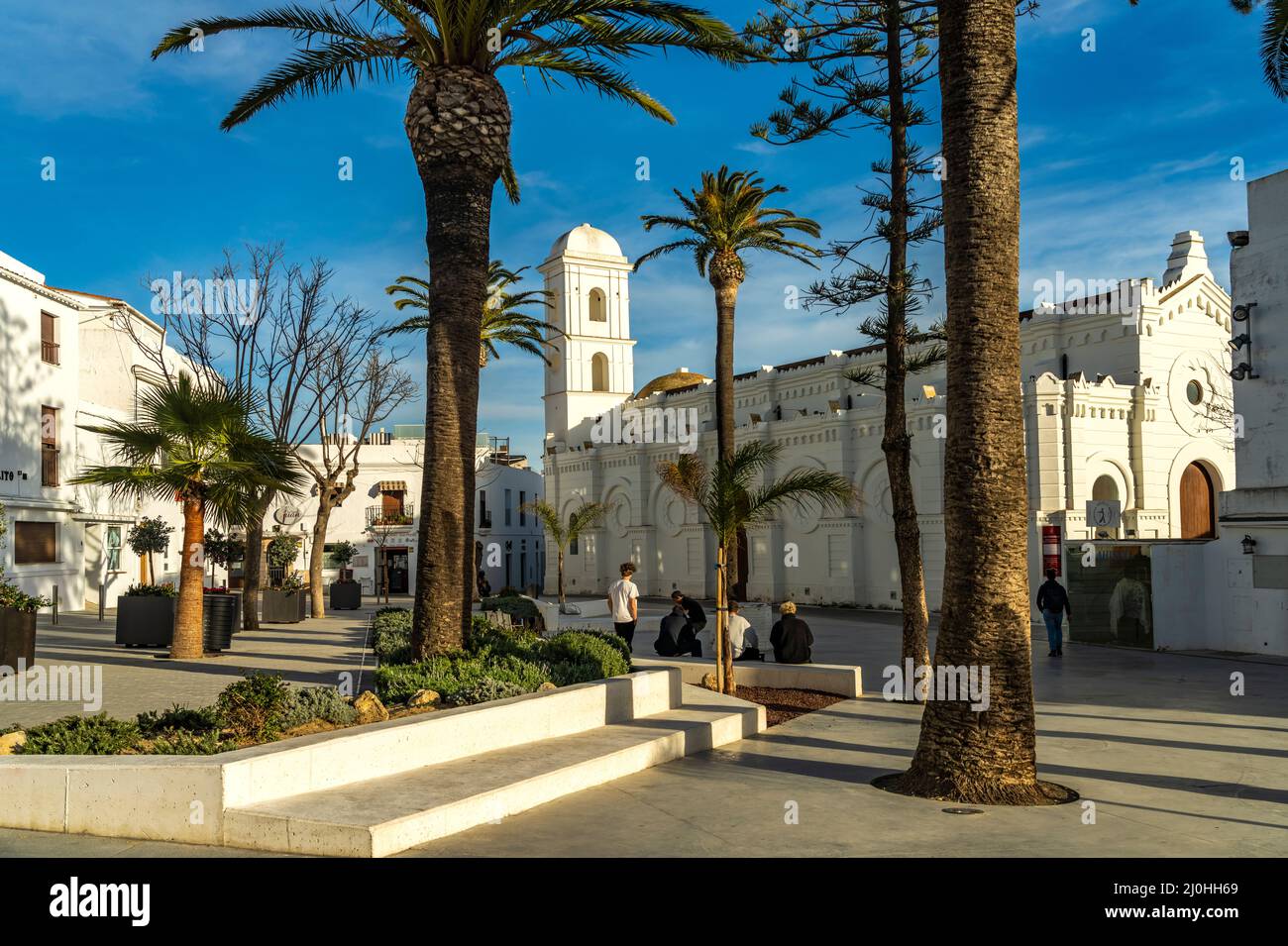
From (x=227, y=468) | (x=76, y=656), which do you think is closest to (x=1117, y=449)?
(x=227, y=468)

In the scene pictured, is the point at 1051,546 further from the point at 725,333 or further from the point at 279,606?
the point at 279,606

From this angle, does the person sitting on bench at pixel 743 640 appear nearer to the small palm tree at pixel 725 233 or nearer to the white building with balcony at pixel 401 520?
the small palm tree at pixel 725 233

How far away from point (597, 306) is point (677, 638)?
4046cm

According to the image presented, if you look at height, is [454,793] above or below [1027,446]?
below

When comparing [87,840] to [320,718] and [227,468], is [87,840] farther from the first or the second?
[227,468]

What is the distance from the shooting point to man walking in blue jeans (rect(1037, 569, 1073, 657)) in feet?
65.5

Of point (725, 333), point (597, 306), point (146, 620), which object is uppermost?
point (597, 306)

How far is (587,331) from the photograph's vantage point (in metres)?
55.4

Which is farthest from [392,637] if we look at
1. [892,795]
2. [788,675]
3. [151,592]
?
[892,795]

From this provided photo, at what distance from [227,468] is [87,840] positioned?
34.9 feet

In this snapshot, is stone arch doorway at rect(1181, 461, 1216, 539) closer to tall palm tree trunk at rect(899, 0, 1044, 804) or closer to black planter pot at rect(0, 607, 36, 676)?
tall palm tree trunk at rect(899, 0, 1044, 804)

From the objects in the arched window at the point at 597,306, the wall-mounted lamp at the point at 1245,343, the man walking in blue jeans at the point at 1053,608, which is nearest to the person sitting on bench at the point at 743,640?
the man walking in blue jeans at the point at 1053,608

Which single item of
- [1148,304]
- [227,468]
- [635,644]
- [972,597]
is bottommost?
[635,644]
